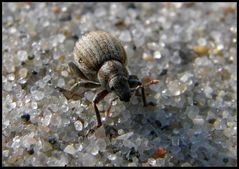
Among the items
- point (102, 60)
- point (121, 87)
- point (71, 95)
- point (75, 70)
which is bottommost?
point (71, 95)

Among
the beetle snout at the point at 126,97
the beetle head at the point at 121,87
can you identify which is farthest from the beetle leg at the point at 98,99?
the beetle snout at the point at 126,97

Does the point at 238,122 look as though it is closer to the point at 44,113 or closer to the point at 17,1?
the point at 44,113

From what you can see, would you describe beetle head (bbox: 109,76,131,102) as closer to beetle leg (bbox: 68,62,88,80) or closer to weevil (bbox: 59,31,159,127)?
weevil (bbox: 59,31,159,127)

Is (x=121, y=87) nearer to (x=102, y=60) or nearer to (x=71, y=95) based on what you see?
(x=102, y=60)

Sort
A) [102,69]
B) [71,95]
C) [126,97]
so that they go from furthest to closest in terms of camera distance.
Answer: [71,95]
[102,69]
[126,97]

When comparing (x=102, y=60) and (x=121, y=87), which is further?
(x=102, y=60)

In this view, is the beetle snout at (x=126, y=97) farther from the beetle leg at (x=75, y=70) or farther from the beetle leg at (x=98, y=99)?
the beetle leg at (x=75, y=70)

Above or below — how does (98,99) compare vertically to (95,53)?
below

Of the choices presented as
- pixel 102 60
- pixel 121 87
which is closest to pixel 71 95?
pixel 102 60
